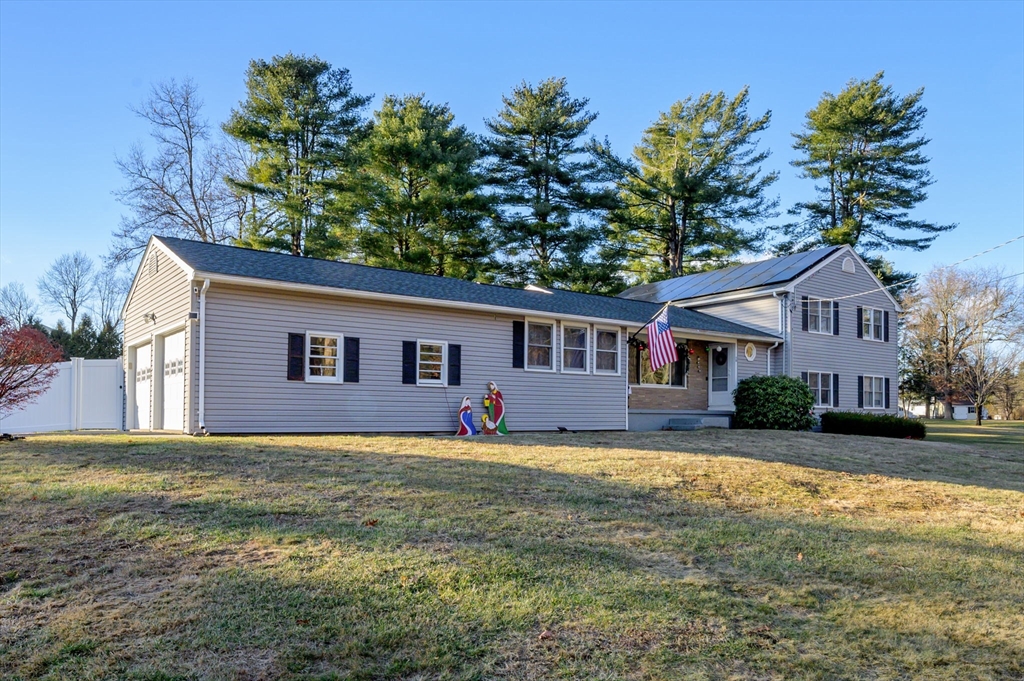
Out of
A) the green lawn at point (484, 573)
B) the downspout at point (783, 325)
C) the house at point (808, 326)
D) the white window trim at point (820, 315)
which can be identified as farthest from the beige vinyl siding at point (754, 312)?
the green lawn at point (484, 573)

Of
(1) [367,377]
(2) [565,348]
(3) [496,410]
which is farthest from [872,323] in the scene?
(1) [367,377]

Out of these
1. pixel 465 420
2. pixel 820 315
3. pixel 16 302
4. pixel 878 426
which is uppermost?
pixel 16 302

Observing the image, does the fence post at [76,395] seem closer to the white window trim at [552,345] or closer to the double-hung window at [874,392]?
the white window trim at [552,345]

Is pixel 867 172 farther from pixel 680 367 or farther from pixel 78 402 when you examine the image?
pixel 78 402

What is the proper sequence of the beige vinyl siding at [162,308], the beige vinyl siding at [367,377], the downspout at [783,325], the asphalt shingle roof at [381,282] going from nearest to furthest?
the beige vinyl siding at [162,308] → the beige vinyl siding at [367,377] → the asphalt shingle roof at [381,282] → the downspout at [783,325]

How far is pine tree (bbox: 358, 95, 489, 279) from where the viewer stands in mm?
26906

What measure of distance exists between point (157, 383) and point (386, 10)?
946 centimetres

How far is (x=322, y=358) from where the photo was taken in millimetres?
13328

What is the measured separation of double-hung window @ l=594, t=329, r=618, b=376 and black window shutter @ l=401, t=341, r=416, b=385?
4.93 meters

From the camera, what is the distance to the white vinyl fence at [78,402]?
638 inches

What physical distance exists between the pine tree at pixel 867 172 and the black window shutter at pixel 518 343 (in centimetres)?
2599

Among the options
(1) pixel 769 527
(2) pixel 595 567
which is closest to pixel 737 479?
(1) pixel 769 527

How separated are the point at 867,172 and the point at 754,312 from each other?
790 inches

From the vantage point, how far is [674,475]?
8.62m
